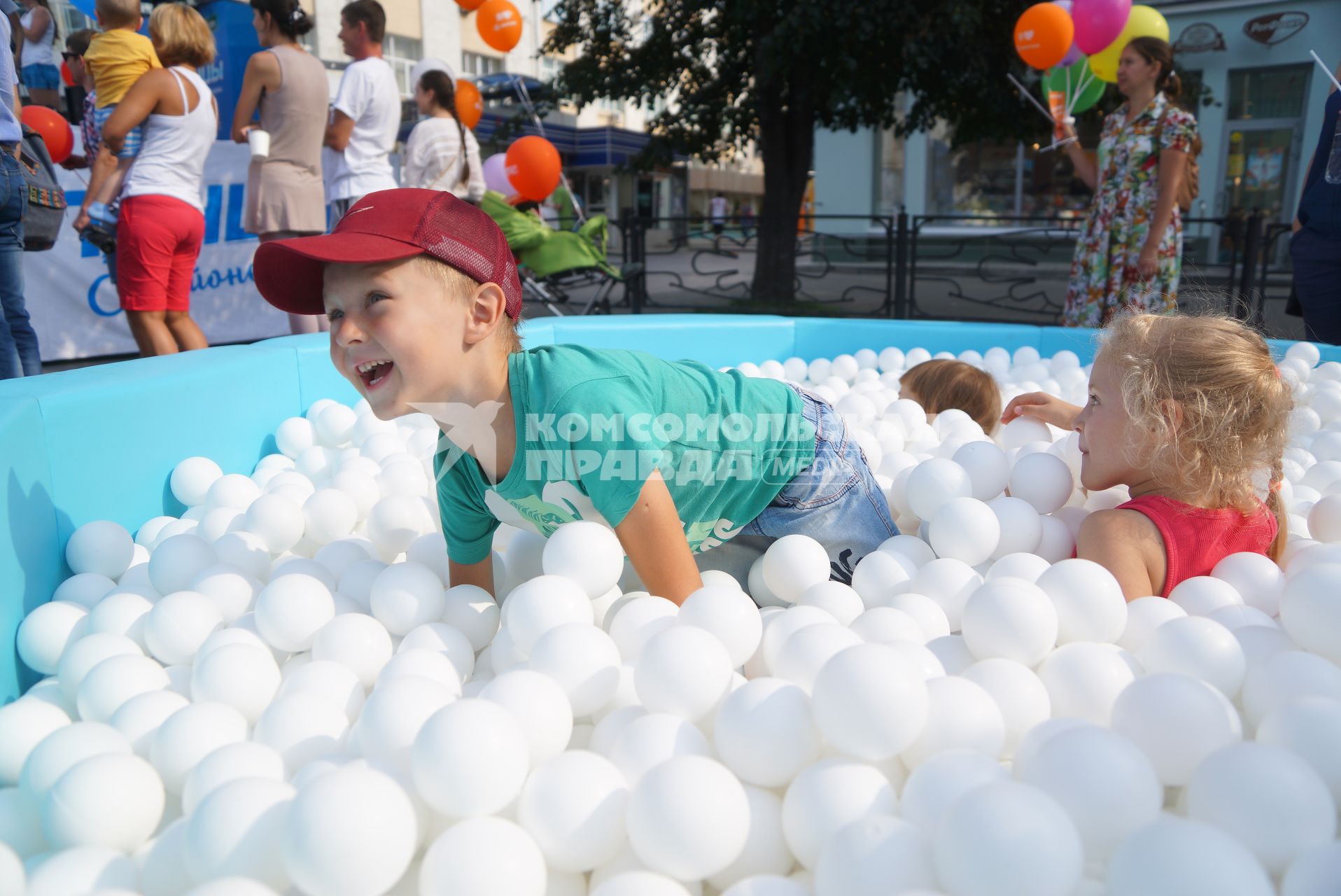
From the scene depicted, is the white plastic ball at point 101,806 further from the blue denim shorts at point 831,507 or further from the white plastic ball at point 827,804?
the blue denim shorts at point 831,507

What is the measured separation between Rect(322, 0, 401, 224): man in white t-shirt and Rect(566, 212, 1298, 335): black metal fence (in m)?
2.41

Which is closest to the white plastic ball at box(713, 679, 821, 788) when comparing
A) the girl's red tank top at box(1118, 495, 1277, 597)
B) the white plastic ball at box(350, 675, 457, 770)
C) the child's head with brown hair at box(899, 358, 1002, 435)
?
the white plastic ball at box(350, 675, 457, 770)

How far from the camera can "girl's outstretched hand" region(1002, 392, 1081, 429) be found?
7.48ft

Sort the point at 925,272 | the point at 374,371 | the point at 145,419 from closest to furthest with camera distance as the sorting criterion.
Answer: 1. the point at 374,371
2. the point at 145,419
3. the point at 925,272

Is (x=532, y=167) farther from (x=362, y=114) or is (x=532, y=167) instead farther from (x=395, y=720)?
(x=395, y=720)

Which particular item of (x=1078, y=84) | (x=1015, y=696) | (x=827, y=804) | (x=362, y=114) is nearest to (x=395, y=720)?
(x=827, y=804)

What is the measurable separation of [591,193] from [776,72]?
1793cm

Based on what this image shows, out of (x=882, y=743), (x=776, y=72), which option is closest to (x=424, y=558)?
(x=882, y=743)

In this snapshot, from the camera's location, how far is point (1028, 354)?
342 cm

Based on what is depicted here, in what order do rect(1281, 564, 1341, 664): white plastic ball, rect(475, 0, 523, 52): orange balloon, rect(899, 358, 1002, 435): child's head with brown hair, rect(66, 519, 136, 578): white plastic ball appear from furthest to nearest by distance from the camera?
1. rect(475, 0, 523, 52): orange balloon
2. rect(899, 358, 1002, 435): child's head with brown hair
3. rect(66, 519, 136, 578): white plastic ball
4. rect(1281, 564, 1341, 664): white plastic ball

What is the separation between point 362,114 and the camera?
3.88 meters

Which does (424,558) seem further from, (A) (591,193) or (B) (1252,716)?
(A) (591,193)

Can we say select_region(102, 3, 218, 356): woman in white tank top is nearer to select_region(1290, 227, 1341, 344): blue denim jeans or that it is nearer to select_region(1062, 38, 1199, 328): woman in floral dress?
select_region(1062, 38, 1199, 328): woman in floral dress

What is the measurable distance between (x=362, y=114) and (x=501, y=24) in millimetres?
2877
